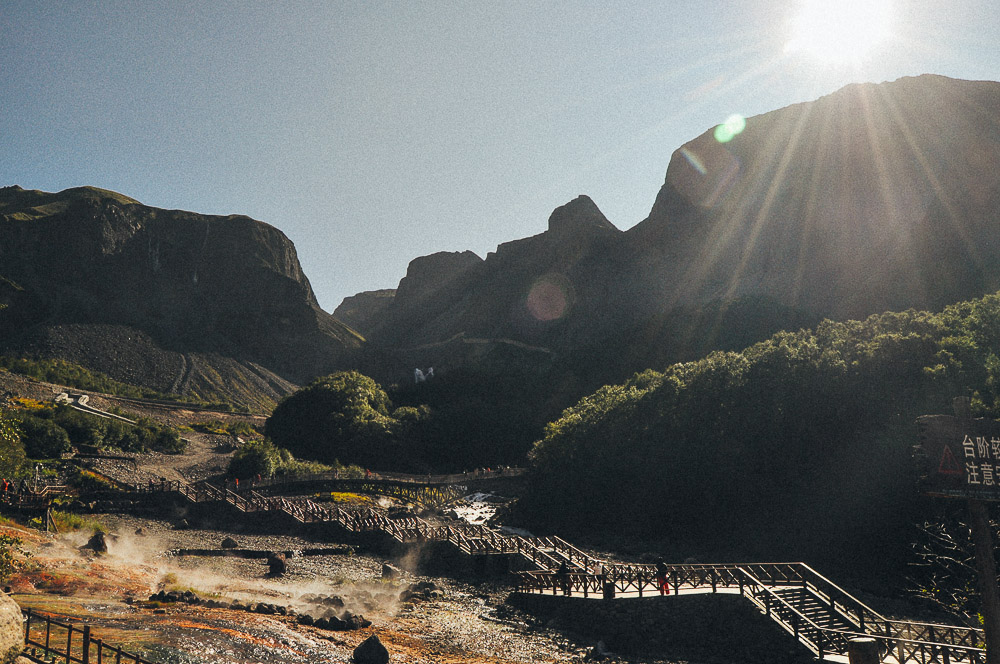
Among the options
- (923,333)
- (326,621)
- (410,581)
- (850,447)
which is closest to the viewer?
(326,621)

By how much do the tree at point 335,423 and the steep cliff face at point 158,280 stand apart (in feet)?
273

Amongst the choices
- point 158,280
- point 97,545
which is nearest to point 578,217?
point 158,280

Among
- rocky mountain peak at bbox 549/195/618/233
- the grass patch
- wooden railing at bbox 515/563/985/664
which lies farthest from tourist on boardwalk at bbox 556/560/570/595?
rocky mountain peak at bbox 549/195/618/233

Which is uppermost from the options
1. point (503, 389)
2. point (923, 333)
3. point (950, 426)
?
point (503, 389)

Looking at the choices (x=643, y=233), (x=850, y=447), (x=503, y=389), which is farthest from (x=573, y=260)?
(x=850, y=447)

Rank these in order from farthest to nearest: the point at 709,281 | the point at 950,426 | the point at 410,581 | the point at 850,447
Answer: the point at 709,281
the point at 850,447
the point at 410,581
the point at 950,426

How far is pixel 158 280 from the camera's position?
169 m

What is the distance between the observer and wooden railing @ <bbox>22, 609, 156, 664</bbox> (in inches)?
418

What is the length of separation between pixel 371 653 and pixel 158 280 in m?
178

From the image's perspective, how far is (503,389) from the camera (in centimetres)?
8775

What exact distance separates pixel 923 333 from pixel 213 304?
17664cm

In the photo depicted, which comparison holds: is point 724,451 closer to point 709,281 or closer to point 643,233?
point 709,281

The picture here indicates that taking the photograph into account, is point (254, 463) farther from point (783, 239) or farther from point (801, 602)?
point (783, 239)

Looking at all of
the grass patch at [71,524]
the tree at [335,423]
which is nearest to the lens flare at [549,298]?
the tree at [335,423]
